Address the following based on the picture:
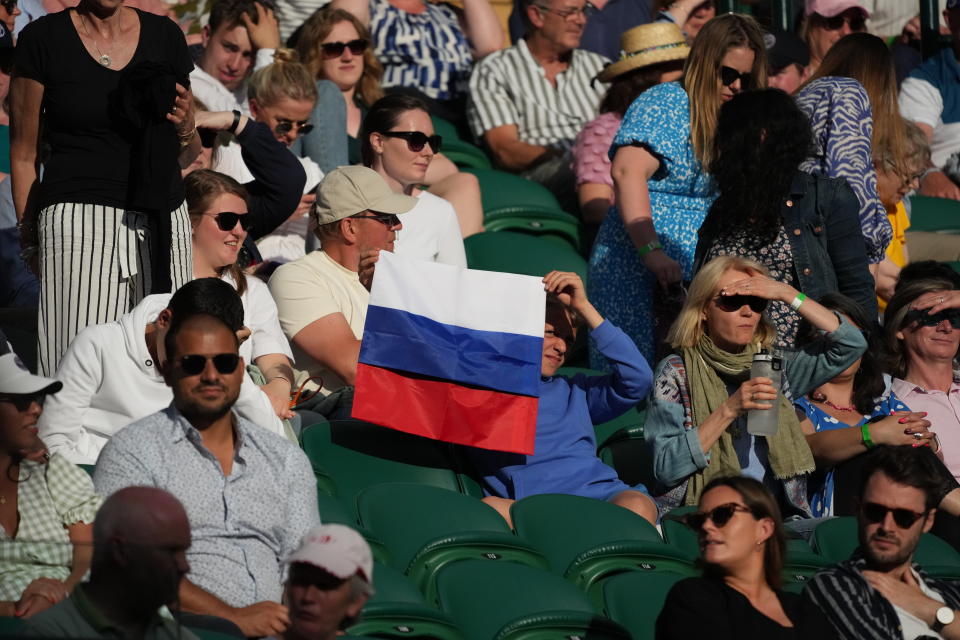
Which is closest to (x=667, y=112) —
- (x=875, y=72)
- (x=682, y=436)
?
(x=875, y=72)

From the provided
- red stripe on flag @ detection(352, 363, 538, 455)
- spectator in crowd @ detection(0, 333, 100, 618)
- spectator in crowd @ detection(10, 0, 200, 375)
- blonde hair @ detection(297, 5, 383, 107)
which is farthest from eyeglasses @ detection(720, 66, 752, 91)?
A: spectator in crowd @ detection(0, 333, 100, 618)

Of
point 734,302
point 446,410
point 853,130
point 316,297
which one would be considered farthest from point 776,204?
point 316,297

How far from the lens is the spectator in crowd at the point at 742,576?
13.9 feet

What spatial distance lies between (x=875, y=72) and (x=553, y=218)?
157 centimetres

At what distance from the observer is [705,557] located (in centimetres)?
437

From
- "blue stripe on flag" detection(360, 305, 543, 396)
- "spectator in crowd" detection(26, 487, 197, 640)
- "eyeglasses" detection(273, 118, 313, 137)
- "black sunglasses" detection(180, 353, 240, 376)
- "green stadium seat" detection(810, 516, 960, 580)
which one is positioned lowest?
"green stadium seat" detection(810, 516, 960, 580)

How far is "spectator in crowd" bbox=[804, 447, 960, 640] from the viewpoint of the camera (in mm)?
4578

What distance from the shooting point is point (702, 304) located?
5.69 meters

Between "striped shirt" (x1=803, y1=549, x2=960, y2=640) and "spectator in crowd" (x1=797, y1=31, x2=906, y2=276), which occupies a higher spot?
"spectator in crowd" (x1=797, y1=31, x2=906, y2=276)

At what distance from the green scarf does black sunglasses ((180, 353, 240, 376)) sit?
183 centimetres

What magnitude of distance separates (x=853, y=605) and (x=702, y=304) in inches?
54.7

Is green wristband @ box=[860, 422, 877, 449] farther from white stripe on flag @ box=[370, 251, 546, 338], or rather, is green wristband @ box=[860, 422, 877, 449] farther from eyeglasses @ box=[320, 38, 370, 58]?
eyeglasses @ box=[320, 38, 370, 58]

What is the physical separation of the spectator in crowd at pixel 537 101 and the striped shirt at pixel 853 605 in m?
3.81

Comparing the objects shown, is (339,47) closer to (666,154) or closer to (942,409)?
(666,154)
